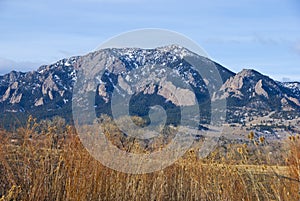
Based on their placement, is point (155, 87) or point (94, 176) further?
point (155, 87)

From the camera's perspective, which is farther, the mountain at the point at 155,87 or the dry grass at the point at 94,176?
the mountain at the point at 155,87

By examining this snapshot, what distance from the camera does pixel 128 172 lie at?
523 cm

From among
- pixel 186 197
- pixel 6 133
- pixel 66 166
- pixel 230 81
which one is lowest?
pixel 186 197

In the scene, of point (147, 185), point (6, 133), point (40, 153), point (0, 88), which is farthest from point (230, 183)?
point (0, 88)

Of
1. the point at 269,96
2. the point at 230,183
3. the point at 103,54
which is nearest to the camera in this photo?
the point at 230,183

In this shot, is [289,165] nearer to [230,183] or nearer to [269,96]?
[230,183]

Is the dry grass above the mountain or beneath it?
beneath

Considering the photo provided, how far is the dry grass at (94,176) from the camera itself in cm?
464

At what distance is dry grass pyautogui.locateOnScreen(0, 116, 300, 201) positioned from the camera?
464 cm

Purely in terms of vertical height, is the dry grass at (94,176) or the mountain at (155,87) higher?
the mountain at (155,87)

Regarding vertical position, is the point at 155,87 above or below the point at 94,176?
above

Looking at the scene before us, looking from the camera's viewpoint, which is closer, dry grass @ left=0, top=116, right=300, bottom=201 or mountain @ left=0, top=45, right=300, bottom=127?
dry grass @ left=0, top=116, right=300, bottom=201

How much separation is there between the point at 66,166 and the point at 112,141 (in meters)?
0.78

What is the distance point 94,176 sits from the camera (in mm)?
4844
